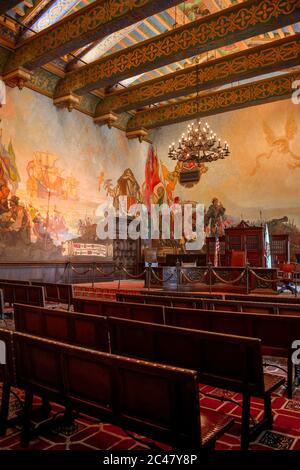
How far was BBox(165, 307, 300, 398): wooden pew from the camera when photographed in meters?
3.55

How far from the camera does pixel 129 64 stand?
37.3 ft

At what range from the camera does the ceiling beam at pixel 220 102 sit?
13026mm

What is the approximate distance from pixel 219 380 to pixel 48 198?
1122 centimetres

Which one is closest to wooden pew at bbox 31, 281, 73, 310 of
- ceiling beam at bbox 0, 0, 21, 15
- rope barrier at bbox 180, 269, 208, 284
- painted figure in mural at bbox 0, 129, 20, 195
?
rope barrier at bbox 180, 269, 208, 284

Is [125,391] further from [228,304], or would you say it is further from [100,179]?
[100,179]

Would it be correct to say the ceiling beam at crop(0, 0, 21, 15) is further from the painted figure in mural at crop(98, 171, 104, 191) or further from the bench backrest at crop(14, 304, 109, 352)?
the painted figure in mural at crop(98, 171, 104, 191)

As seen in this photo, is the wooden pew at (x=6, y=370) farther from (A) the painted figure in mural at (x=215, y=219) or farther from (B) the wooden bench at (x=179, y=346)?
(A) the painted figure in mural at (x=215, y=219)

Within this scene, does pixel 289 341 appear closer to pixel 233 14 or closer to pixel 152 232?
pixel 233 14

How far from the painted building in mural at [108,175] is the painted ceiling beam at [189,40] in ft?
6.28

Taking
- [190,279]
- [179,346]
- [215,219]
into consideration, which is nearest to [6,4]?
[190,279]

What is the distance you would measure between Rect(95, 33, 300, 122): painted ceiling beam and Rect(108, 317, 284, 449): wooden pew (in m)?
10.6

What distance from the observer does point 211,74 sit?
1220 centimetres

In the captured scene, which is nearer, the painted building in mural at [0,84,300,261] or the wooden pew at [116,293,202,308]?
the wooden pew at [116,293,202,308]
